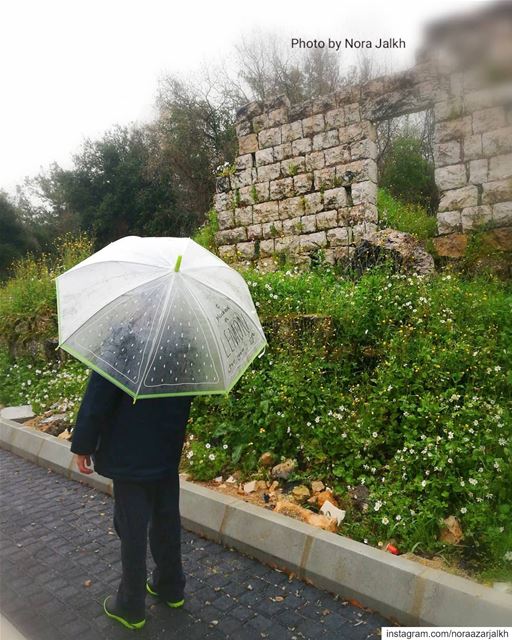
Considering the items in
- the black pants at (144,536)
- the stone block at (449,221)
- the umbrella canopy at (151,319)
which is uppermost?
the stone block at (449,221)

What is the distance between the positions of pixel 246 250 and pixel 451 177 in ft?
12.2

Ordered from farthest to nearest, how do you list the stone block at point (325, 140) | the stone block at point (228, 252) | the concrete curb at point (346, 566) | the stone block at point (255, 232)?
1. the stone block at point (228, 252)
2. the stone block at point (255, 232)
3. the stone block at point (325, 140)
4. the concrete curb at point (346, 566)

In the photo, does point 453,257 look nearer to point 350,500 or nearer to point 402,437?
point 402,437

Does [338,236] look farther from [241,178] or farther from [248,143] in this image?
[248,143]

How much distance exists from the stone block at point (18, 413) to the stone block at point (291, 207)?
199 inches

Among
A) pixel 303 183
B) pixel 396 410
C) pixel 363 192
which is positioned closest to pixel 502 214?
pixel 363 192

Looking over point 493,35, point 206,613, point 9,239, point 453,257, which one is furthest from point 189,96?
point 493,35

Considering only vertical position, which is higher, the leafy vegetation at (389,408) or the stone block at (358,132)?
the stone block at (358,132)

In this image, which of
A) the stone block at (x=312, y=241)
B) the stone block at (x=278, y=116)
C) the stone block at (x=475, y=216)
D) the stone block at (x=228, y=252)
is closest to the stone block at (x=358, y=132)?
the stone block at (x=278, y=116)

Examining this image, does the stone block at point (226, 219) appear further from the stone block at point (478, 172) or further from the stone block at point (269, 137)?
the stone block at point (478, 172)

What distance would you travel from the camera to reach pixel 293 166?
886cm

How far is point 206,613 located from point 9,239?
23.6 metres

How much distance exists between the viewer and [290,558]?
316cm

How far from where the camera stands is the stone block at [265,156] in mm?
9102
